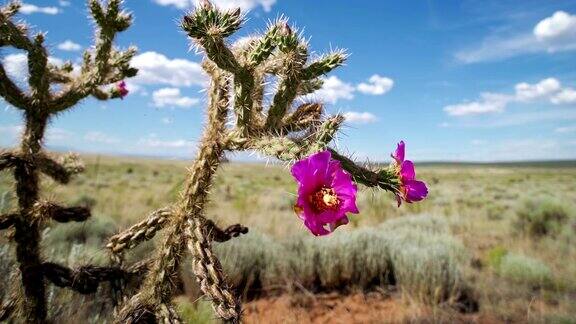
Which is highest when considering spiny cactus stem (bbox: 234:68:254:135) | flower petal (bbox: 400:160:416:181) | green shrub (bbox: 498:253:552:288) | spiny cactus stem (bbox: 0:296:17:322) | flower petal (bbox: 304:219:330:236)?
spiny cactus stem (bbox: 234:68:254:135)

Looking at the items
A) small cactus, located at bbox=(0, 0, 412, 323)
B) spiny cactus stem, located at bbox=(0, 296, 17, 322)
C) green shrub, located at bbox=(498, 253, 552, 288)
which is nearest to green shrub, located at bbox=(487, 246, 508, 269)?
green shrub, located at bbox=(498, 253, 552, 288)

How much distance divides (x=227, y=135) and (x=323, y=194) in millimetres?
730

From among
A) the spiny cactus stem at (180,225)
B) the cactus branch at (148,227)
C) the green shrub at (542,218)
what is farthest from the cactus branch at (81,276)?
the green shrub at (542,218)

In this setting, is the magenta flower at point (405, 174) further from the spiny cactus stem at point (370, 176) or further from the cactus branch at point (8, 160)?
the cactus branch at point (8, 160)

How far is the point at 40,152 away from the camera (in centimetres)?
324

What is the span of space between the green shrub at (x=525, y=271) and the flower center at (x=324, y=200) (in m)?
6.09

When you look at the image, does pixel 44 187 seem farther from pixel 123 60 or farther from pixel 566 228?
pixel 566 228

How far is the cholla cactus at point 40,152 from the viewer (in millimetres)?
2850

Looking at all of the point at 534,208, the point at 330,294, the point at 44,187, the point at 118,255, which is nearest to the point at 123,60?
the point at 44,187

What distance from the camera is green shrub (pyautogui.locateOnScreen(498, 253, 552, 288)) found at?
22.3 feet

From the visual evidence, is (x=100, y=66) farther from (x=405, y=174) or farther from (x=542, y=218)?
(x=542, y=218)

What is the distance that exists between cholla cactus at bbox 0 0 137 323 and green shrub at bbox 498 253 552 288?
237 inches

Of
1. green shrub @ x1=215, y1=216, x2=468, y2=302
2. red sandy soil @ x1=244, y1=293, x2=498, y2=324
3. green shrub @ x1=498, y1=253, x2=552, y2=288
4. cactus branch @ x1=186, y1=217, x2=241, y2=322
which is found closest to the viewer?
cactus branch @ x1=186, y1=217, x2=241, y2=322

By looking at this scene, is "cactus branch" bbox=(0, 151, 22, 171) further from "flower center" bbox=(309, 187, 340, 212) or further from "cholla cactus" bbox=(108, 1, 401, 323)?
"flower center" bbox=(309, 187, 340, 212)
